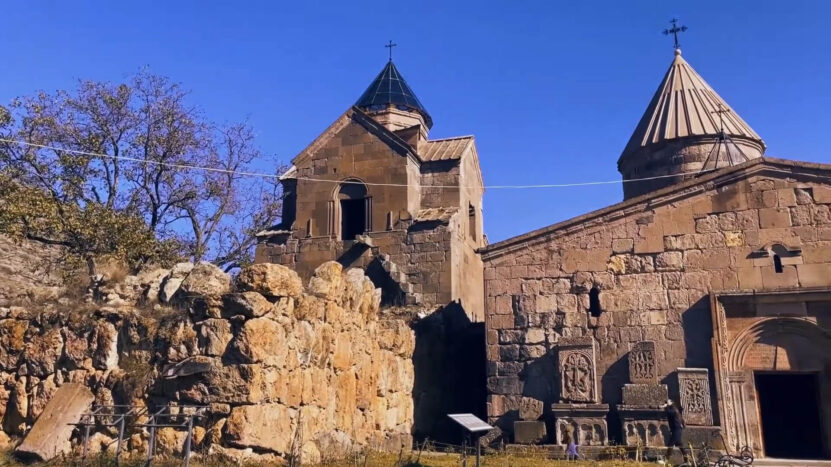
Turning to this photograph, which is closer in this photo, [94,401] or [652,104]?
[94,401]

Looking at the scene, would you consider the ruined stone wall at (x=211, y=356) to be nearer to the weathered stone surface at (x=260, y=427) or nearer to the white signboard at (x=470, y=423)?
the weathered stone surface at (x=260, y=427)

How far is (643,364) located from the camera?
10250mm

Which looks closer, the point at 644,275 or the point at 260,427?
the point at 260,427

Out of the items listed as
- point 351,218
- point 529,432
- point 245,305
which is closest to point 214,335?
point 245,305

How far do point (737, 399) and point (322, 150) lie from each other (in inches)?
388

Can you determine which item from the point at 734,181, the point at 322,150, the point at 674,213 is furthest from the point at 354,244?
the point at 734,181

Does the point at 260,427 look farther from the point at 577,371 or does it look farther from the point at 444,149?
the point at 444,149

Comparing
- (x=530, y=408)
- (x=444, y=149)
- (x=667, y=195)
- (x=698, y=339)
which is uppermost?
(x=444, y=149)

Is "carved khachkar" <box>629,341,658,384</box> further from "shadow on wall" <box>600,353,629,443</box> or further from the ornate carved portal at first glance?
the ornate carved portal

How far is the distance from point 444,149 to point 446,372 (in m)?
5.31

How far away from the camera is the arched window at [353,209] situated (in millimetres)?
14797

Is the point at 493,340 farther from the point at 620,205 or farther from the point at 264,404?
the point at 264,404

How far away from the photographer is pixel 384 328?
10711 mm

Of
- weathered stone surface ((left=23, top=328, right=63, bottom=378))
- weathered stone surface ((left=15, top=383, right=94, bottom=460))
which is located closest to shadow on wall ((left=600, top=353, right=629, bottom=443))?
A: weathered stone surface ((left=15, top=383, right=94, bottom=460))
